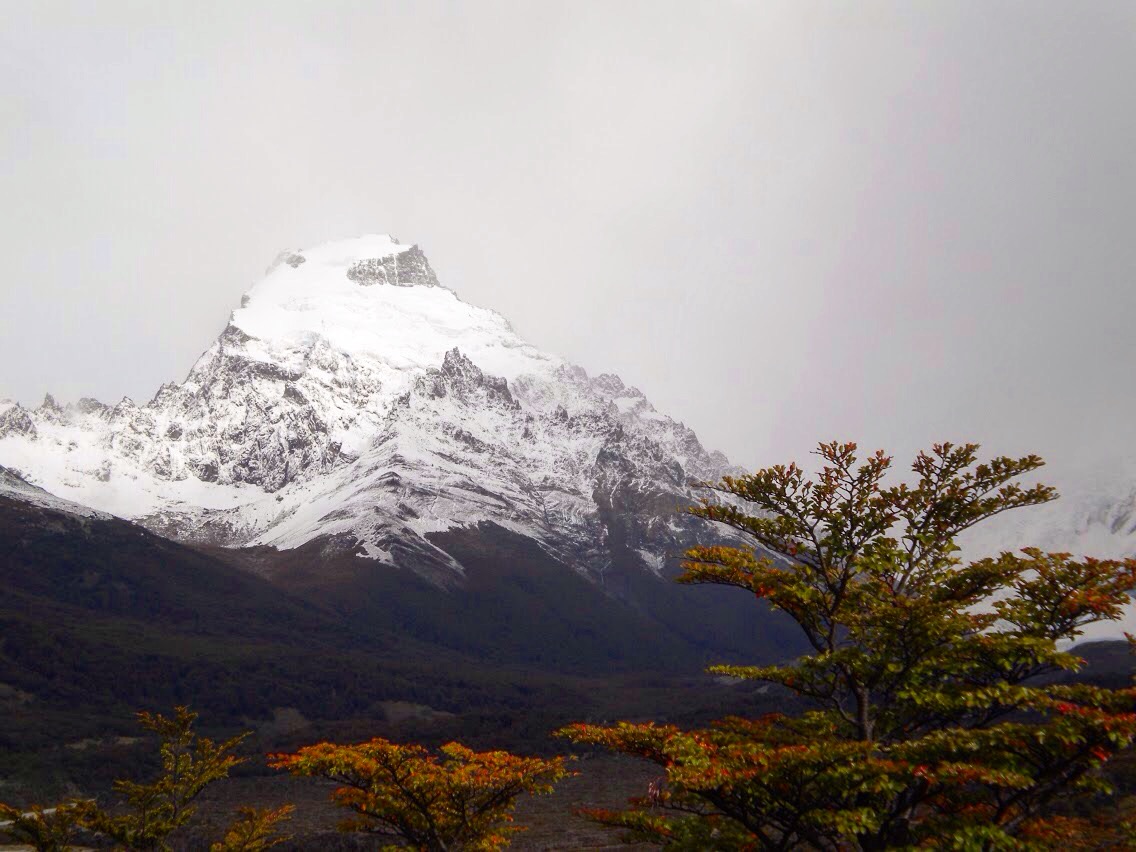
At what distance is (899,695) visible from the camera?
48.2 ft

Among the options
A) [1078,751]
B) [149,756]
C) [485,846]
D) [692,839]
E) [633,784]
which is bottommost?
[149,756]

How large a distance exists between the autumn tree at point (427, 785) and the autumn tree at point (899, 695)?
503cm

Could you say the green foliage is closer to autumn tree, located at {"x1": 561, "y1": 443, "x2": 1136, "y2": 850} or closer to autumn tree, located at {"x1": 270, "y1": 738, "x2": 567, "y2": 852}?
autumn tree, located at {"x1": 270, "y1": 738, "x2": 567, "y2": 852}

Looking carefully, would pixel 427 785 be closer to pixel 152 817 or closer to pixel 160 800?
pixel 152 817

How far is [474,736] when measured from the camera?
10869 cm

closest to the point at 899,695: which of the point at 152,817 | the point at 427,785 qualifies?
the point at 427,785

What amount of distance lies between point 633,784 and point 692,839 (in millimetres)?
76441

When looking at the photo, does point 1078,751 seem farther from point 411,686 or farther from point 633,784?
point 411,686

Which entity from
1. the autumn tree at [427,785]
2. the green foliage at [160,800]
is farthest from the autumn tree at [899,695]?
the green foliage at [160,800]

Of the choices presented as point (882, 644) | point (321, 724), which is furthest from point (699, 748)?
point (321, 724)

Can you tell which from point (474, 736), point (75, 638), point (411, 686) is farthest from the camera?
point (411, 686)

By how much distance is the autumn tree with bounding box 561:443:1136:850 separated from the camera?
12906mm

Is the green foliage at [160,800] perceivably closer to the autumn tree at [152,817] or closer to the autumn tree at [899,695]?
the autumn tree at [152,817]

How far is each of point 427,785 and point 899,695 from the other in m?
12.1
